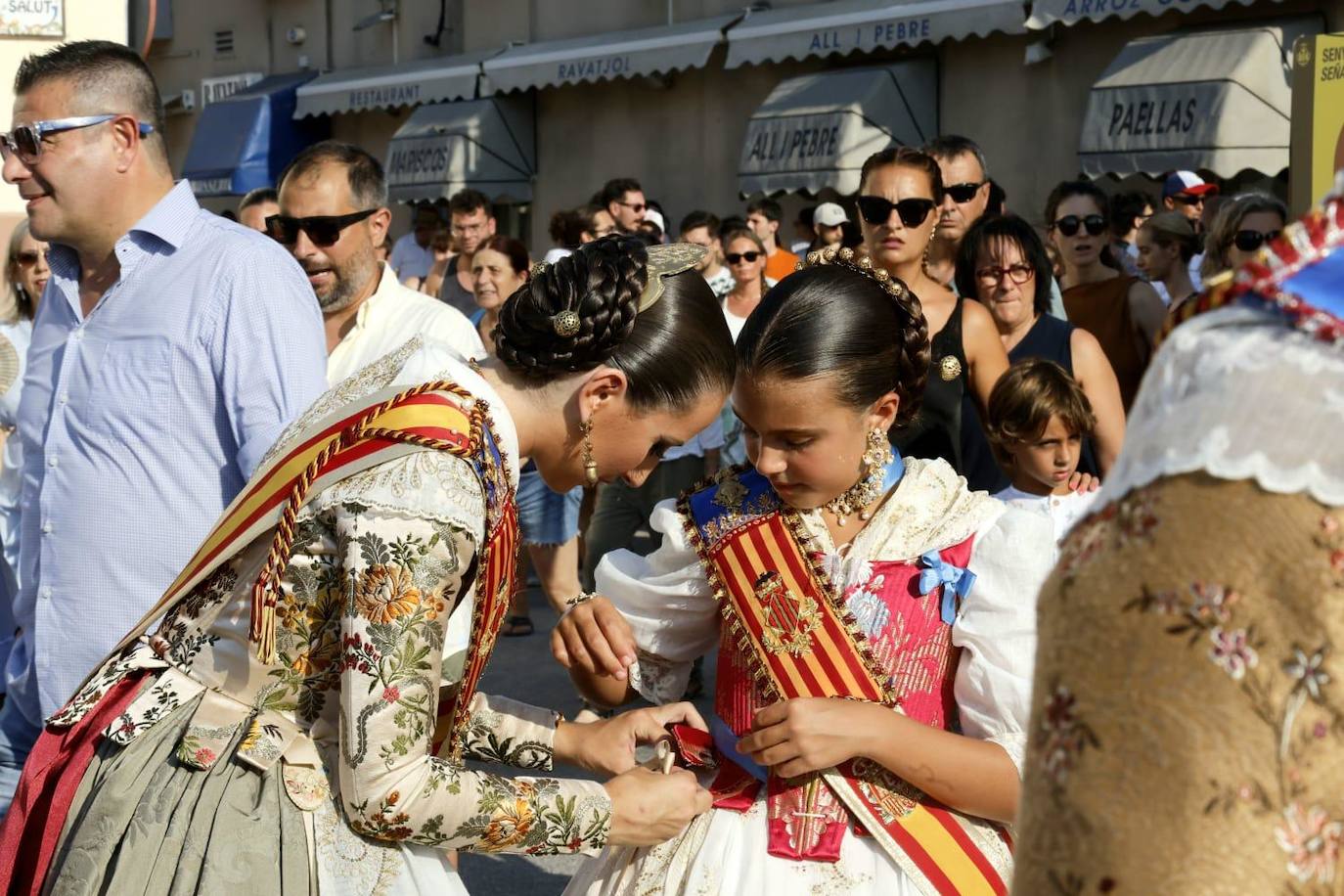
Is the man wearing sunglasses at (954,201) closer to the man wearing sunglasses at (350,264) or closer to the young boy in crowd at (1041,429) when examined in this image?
the young boy in crowd at (1041,429)

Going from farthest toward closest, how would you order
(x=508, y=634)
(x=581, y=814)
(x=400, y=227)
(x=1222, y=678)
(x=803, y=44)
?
(x=400, y=227) < (x=803, y=44) < (x=508, y=634) < (x=581, y=814) < (x=1222, y=678)

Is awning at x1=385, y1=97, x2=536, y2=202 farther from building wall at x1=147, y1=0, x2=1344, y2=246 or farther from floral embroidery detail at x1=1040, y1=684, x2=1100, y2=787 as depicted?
floral embroidery detail at x1=1040, y1=684, x2=1100, y2=787

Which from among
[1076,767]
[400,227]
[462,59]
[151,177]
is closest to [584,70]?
[462,59]

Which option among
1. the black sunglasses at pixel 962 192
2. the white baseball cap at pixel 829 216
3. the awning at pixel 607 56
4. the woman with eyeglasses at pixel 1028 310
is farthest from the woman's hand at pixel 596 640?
the awning at pixel 607 56

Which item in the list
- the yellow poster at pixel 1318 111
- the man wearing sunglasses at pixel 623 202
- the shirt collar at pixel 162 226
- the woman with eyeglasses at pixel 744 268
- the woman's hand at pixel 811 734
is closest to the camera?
the woman's hand at pixel 811 734

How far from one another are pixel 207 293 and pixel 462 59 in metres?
16.6

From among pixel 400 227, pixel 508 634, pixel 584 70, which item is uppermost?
pixel 584 70

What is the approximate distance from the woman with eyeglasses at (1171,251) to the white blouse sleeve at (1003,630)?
5182 millimetres

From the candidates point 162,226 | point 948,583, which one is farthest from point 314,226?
point 948,583

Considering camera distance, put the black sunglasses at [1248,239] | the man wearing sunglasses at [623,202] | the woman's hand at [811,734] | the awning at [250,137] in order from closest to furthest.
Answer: the woman's hand at [811,734] < the black sunglasses at [1248,239] < the man wearing sunglasses at [623,202] < the awning at [250,137]

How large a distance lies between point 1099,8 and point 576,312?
1088cm

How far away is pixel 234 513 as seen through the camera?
7.01 feet

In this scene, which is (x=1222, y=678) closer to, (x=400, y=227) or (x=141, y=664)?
(x=141, y=664)

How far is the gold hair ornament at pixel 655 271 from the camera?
2.15 meters
